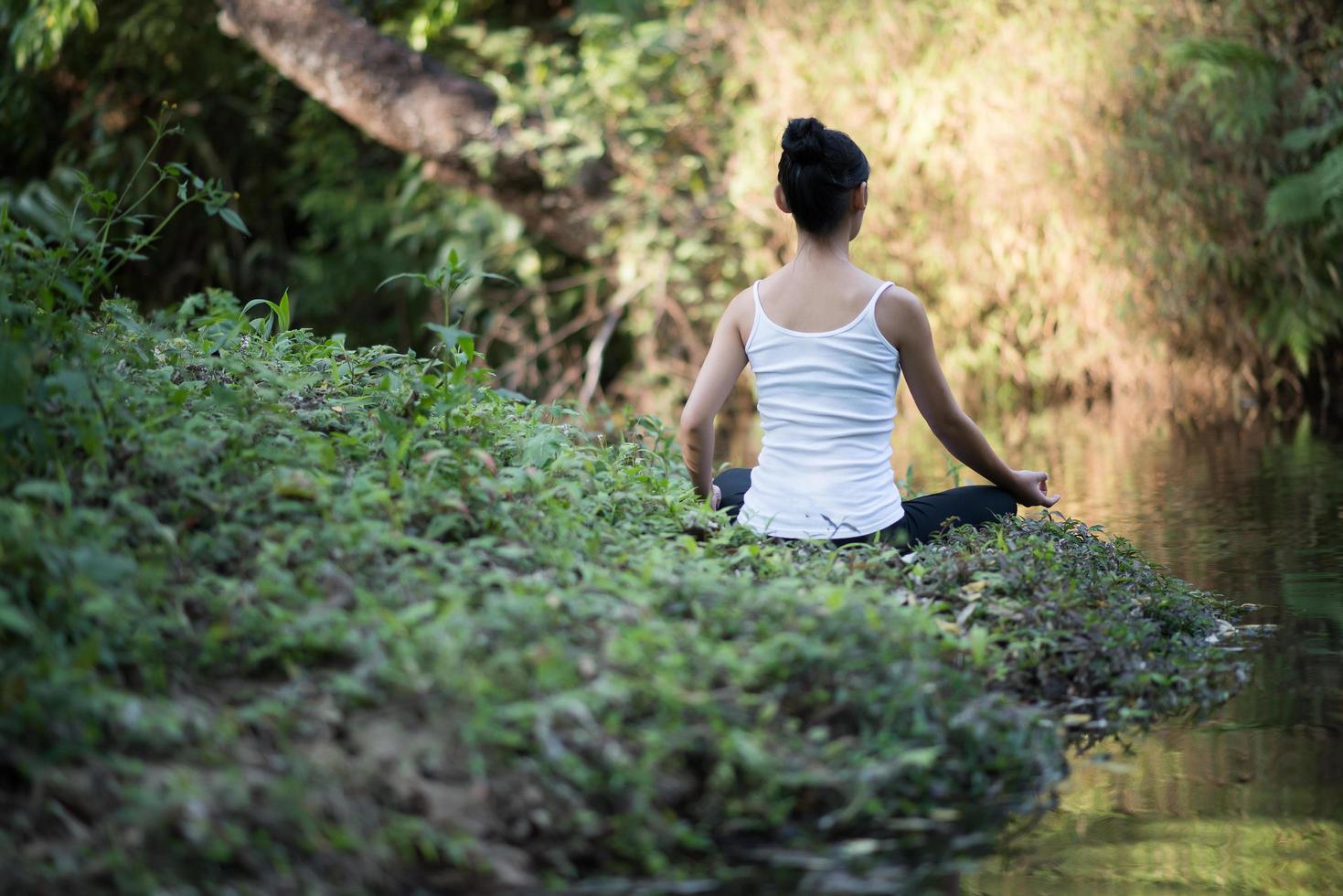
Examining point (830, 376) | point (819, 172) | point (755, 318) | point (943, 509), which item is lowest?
point (943, 509)

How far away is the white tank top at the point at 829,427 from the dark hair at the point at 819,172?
0.23 metres

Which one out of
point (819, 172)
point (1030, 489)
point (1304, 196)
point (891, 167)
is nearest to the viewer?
point (819, 172)

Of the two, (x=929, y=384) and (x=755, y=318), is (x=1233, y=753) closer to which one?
(x=929, y=384)

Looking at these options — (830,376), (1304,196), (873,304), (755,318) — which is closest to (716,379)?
(755,318)

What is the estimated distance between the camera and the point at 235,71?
457 inches

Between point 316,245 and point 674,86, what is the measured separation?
3397 mm

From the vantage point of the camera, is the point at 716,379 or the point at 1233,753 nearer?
the point at 1233,753

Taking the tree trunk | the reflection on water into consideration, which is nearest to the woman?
the reflection on water

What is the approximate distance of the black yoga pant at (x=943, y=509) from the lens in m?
3.42

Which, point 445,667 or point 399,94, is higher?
point 399,94

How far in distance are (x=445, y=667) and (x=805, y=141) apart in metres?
1.72

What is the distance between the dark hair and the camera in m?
3.25

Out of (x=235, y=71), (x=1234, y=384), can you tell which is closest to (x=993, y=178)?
(x=1234, y=384)

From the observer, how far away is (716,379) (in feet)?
11.4
